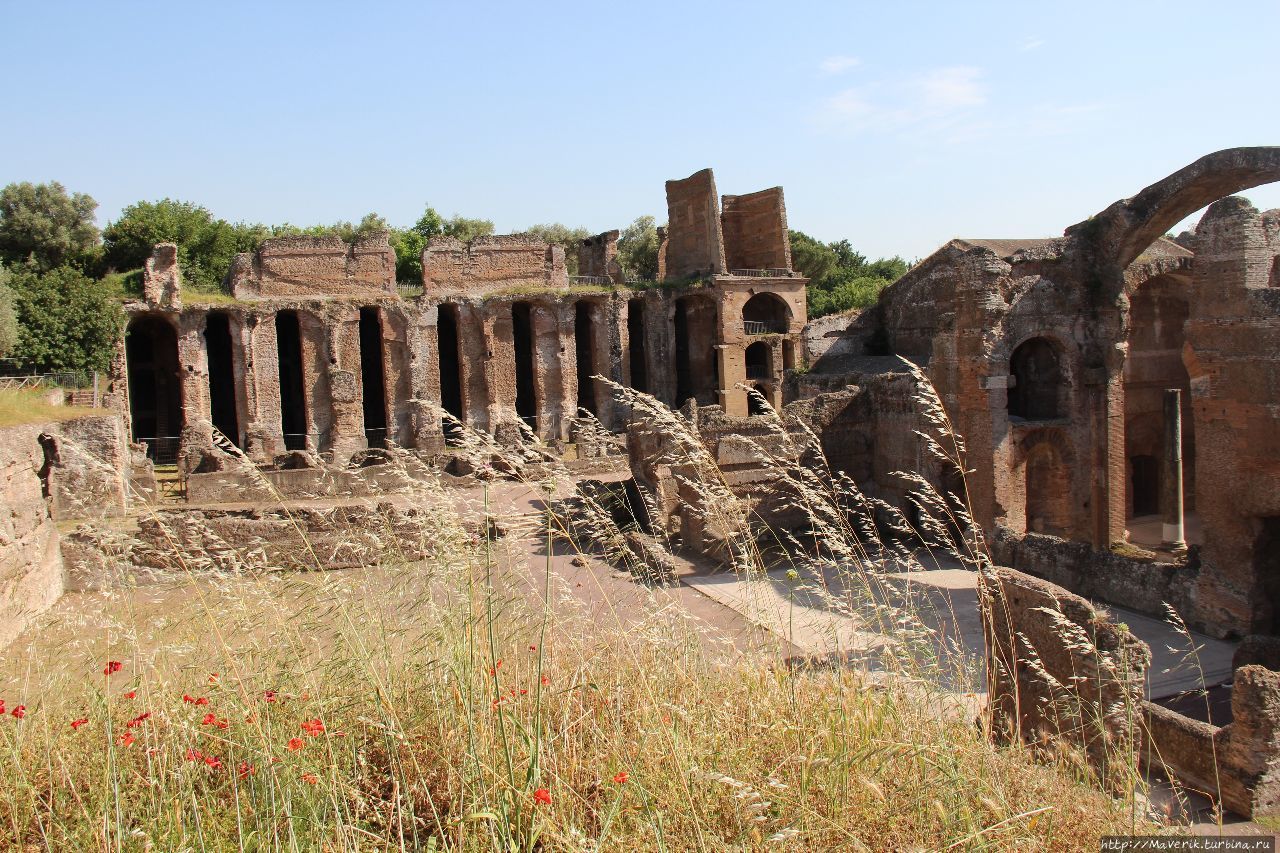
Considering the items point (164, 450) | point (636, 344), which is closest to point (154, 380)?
point (164, 450)

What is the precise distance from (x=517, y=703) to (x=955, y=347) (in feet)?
39.4

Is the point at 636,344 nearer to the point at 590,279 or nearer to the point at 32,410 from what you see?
the point at 590,279

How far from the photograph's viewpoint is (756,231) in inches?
1391

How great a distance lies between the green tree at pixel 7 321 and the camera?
2350 centimetres

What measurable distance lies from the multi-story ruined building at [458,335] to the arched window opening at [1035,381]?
1427cm

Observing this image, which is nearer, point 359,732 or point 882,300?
point 359,732

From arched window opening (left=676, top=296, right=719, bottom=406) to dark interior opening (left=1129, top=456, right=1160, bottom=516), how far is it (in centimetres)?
1503

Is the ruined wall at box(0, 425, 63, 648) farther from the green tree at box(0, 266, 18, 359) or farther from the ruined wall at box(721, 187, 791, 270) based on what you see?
the ruined wall at box(721, 187, 791, 270)

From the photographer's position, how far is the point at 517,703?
3.52m

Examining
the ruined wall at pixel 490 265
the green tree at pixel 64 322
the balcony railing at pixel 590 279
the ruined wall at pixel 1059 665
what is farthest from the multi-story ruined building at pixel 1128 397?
the green tree at pixel 64 322

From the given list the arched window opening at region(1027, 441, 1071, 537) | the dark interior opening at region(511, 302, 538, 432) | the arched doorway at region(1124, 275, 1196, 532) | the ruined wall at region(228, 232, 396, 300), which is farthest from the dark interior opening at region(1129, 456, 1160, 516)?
the ruined wall at region(228, 232, 396, 300)

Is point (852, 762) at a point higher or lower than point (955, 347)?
lower

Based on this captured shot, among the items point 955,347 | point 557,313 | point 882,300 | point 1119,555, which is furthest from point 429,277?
point 1119,555

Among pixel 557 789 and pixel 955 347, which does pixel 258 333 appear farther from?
pixel 557 789
